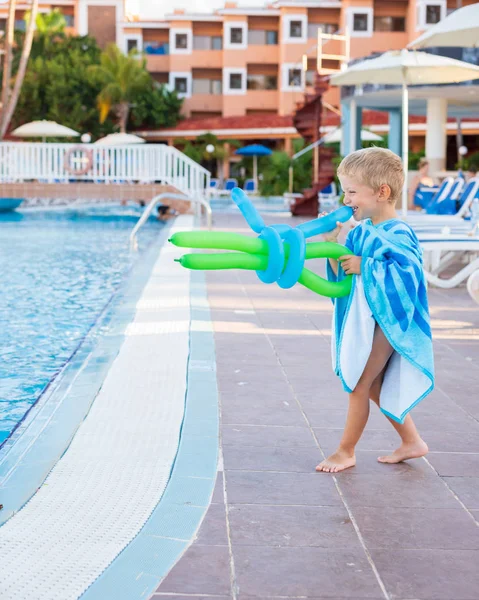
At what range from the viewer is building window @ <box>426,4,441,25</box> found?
45219 millimetres

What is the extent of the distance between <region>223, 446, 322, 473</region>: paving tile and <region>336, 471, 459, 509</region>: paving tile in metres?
0.16

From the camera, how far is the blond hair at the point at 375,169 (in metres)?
3.35

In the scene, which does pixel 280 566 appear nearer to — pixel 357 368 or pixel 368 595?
pixel 368 595

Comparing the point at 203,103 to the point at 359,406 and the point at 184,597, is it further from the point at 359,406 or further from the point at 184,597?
the point at 184,597

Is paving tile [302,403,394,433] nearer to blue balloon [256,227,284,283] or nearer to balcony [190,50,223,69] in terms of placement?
blue balloon [256,227,284,283]

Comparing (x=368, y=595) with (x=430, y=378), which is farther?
(x=430, y=378)

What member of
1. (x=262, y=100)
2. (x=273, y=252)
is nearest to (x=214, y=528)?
(x=273, y=252)

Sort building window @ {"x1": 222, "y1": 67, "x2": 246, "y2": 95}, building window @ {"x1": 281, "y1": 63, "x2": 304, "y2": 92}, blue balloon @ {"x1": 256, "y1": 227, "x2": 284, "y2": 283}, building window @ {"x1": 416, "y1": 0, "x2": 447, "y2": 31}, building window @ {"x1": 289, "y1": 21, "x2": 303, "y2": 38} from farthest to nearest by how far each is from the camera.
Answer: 1. building window @ {"x1": 222, "y1": 67, "x2": 246, "y2": 95}
2. building window @ {"x1": 289, "y1": 21, "x2": 303, "y2": 38}
3. building window @ {"x1": 281, "y1": 63, "x2": 304, "y2": 92}
4. building window @ {"x1": 416, "y1": 0, "x2": 447, "y2": 31}
5. blue balloon @ {"x1": 256, "y1": 227, "x2": 284, "y2": 283}

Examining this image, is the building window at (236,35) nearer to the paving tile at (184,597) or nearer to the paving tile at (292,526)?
the paving tile at (292,526)

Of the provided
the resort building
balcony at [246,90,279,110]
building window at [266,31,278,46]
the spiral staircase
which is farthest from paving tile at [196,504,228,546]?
building window at [266,31,278,46]

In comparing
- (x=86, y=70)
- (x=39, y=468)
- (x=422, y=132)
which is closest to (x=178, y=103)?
(x=86, y=70)

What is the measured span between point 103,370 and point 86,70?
40.4 meters

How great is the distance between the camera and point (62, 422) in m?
4.36

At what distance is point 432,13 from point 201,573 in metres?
46.2
